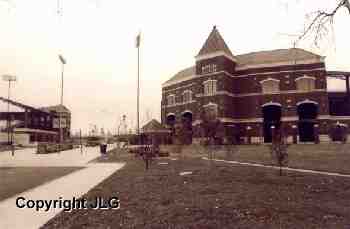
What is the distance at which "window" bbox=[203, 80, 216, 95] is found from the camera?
5322cm

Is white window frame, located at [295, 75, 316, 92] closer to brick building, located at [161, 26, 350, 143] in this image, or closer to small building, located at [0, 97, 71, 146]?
brick building, located at [161, 26, 350, 143]

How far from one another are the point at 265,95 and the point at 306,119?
268 inches

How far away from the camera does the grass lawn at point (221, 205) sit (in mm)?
7605

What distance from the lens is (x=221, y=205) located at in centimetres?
915

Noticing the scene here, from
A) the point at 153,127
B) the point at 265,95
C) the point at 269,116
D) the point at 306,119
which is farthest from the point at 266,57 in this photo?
the point at 153,127

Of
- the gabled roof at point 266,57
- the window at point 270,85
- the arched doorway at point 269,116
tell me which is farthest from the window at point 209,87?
the arched doorway at point 269,116

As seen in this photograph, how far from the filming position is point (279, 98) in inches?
2083

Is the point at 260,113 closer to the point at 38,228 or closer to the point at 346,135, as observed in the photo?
the point at 346,135

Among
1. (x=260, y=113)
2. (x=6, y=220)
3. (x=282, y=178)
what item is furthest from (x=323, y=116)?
(x=6, y=220)

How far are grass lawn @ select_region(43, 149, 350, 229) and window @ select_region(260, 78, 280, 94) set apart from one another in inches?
1606

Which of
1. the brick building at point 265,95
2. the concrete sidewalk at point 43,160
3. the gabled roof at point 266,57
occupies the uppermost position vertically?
the gabled roof at point 266,57

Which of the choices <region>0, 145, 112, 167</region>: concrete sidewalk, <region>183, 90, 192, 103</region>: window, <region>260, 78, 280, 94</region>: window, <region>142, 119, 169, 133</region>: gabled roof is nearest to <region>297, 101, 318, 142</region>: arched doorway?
<region>260, 78, 280, 94</region>: window

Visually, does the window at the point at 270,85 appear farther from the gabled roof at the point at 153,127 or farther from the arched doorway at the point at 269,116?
the gabled roof at the point at 153,127

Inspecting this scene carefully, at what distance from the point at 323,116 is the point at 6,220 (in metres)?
48.8
